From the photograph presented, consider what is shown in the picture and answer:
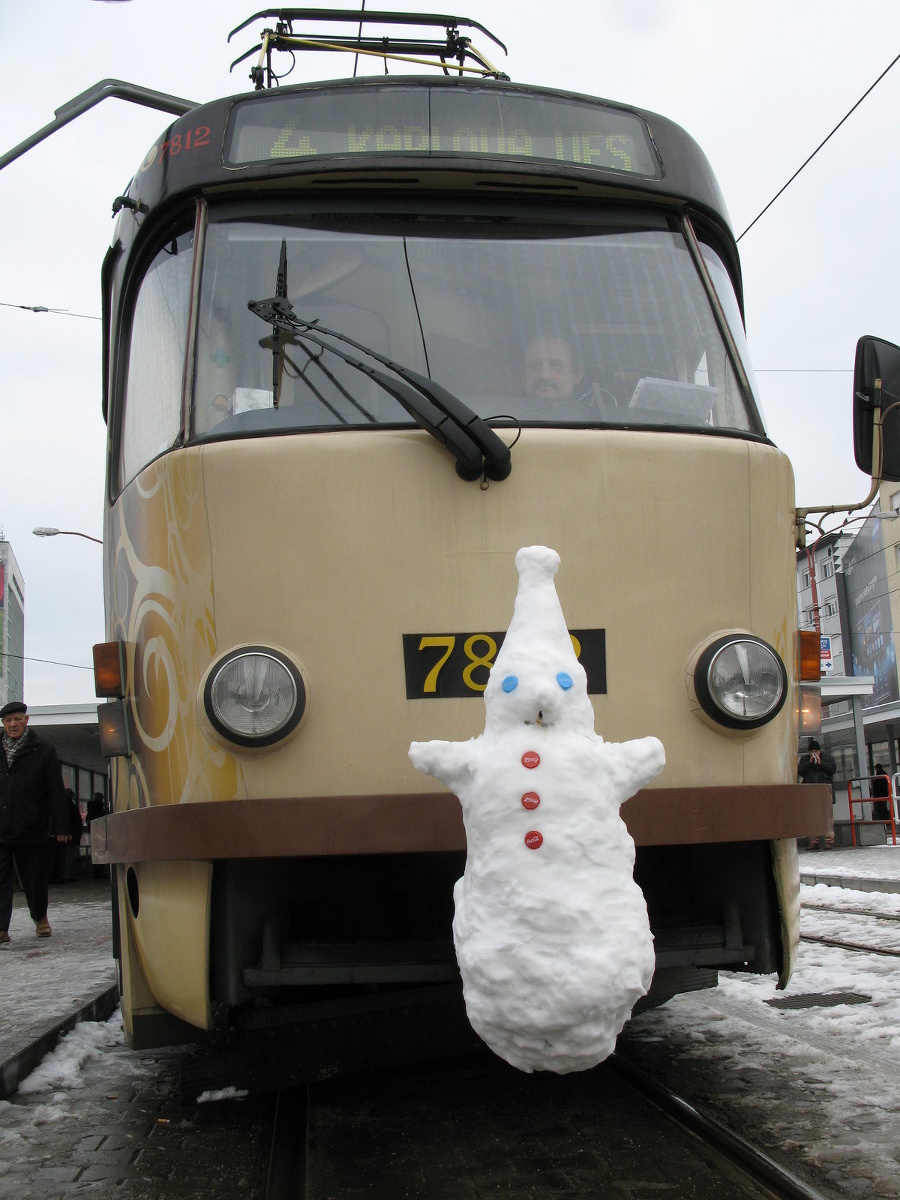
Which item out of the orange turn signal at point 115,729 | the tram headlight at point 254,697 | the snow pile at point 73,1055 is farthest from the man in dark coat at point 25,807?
the tram headlight at point 254,697

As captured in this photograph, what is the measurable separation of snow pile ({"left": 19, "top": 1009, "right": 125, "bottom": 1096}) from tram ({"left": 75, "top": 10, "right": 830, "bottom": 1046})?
50.4 inches

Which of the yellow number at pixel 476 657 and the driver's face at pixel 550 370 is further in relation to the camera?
the driver's face at pixel 550 370

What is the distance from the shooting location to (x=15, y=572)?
287 feet

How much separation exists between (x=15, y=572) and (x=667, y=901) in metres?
89.7

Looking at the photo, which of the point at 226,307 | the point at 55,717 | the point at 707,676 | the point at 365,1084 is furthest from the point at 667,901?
the point at 55,717

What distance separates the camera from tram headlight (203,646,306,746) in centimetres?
324

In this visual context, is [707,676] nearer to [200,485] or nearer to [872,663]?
[200,485]

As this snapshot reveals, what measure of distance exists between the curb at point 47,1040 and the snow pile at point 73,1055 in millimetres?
32

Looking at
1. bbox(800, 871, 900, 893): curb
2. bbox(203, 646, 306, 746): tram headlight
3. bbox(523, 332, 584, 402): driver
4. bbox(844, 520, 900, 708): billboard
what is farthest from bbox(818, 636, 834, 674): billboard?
bbox(203, 646, 306, 746): tram headlight

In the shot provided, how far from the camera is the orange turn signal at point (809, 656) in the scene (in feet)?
13.1

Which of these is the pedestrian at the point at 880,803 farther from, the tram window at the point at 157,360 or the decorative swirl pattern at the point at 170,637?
the decorative swirl pattern at the point at 170,637

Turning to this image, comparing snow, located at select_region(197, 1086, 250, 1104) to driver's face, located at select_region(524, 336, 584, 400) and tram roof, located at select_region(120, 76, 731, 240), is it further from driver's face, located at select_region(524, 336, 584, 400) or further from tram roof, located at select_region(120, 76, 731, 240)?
tram roof, located at select_region(120, 76, 731, 240)

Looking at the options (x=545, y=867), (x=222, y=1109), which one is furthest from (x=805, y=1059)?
(x=545, y=867)

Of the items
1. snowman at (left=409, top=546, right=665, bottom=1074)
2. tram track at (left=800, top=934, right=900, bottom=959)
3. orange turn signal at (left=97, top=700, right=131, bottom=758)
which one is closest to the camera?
snowman at (left=409, top=546, right=665, bottom=1074)
